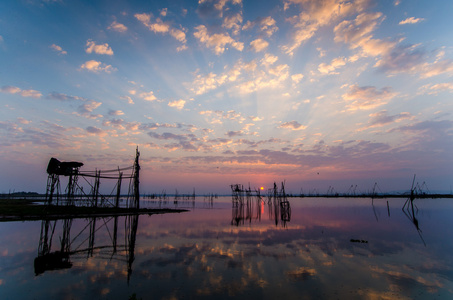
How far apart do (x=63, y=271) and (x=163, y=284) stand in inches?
260

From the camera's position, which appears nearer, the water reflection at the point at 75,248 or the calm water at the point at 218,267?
the calm water at the point at 218,267

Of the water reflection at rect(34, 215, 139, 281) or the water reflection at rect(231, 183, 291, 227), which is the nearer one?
the water reflection at rect(34, 215, 139, 281)

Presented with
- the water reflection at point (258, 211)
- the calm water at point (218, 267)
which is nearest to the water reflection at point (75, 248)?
the calm water at point (218, 267)

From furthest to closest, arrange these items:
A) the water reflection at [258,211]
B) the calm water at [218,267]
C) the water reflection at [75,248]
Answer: the water reflection at [258,211]
the water reflection at [75,248]
the calm water at [218,267]

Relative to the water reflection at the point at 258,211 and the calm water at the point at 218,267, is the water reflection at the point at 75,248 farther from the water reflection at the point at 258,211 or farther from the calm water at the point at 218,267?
the water reflection at the point at 258,211

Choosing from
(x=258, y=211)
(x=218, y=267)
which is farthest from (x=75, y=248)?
(x=258, y=211)

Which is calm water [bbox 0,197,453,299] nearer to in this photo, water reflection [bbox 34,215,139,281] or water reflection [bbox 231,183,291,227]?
water reflection [bbox 34,215,139,281]

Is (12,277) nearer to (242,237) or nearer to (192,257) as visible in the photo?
(192,257)

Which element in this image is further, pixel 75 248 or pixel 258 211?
pixel 258 211

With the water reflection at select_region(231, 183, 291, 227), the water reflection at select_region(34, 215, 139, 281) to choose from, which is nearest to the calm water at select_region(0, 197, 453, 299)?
the water reflection at select_region(34, 215, 139, 281)

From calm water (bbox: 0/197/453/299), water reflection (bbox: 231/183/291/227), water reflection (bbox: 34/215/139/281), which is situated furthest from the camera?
water reflection (bbox: 231/183/291/227)

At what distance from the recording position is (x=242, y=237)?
957 inches

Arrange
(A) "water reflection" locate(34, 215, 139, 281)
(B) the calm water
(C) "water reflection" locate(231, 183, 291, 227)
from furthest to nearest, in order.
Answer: (C) "water reflection" locate(231, 183, 291, 227) < (A) "water reflection" locate(34, 215, 139, 281) < (B) the calm water

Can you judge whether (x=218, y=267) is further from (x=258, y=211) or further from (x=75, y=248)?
(x=258, y=211)
